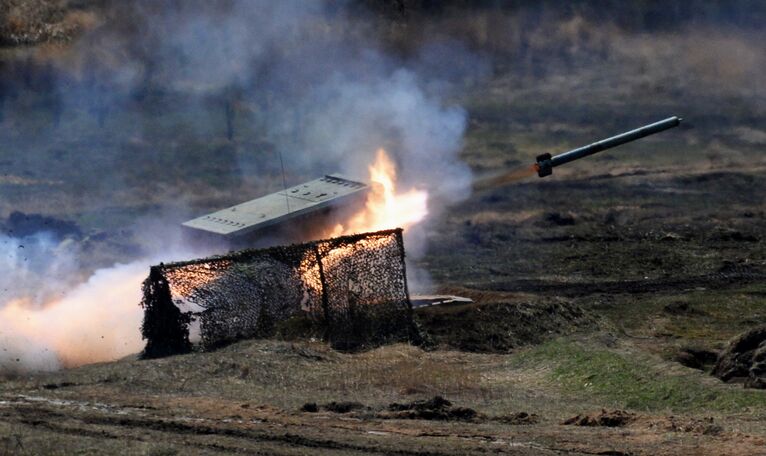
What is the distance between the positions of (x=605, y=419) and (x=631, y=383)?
3280 millimetres

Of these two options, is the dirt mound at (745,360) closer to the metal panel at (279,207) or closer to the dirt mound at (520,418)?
the dirt mound at (520,418)

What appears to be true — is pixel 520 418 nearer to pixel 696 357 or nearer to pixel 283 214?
pixel 696 357

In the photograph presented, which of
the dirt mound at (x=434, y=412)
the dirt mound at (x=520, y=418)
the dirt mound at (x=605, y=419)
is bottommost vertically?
the dirt mound at (x=605, y=419)

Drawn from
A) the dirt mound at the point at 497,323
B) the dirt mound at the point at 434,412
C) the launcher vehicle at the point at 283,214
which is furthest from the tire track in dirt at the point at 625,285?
the dirt mound at the point at 434,412

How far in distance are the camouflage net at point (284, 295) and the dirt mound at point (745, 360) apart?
665 cm

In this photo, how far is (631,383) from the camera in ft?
76.0

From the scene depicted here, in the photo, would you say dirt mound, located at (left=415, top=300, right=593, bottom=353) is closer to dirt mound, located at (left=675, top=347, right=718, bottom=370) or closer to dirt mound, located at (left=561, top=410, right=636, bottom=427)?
dirt mound, located at (left=675, top=347, right=718, bottom=370)

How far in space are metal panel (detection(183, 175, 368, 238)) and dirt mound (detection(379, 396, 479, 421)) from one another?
11.9 metres

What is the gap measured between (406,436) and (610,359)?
6791 millimetres

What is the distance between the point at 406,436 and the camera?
19.0 metres

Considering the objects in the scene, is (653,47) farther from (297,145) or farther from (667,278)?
(667,278)

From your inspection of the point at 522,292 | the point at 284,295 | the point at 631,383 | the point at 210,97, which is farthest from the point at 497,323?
the point at 210,97

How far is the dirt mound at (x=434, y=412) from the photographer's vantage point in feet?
67.3

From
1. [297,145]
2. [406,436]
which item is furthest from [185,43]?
[406,436]
